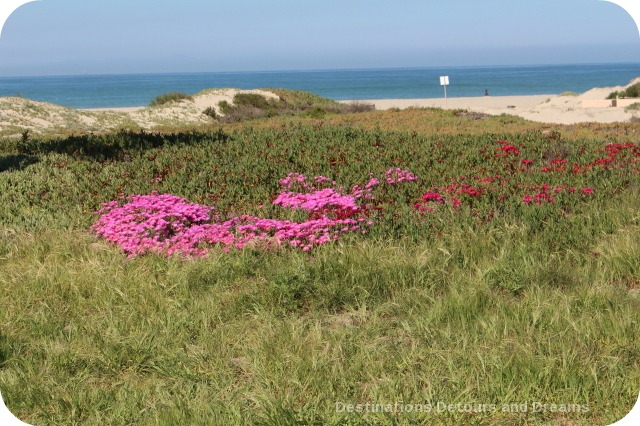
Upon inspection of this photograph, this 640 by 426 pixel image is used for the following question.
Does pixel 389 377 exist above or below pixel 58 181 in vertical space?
below

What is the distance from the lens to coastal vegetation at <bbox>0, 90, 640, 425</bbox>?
15.5ft

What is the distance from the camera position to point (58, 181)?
11758 millimetres

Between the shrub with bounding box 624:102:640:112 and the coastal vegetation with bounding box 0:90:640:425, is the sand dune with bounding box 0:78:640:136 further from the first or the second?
the coastal vegetation with bounding box 0:90:640:425

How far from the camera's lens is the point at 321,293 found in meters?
6.52

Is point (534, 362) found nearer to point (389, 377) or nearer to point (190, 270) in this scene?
point (389, 377)

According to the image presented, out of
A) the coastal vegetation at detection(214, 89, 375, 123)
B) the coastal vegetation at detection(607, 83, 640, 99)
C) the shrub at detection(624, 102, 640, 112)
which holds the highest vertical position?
the coastal vegetation at detection(214, 89, 375, 123)

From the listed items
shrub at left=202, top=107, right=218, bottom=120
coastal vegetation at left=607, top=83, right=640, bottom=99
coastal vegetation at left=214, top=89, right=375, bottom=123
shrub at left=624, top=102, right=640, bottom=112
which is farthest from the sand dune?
coastal vegetation at left=607, top=83, right=640, bottom=99

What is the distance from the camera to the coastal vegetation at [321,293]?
471cm

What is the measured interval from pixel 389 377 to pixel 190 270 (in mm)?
3051

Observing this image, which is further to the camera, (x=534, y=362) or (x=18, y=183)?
(x=18, y=183)

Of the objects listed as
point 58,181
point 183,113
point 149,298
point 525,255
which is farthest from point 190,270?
point 183,113

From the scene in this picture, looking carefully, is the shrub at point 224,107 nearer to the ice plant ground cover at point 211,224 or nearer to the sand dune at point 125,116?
the sand dune at point 125,116

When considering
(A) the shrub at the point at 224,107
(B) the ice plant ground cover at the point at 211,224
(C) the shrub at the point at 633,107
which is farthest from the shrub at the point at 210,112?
(B) the ice plant ground cover at the point at 211,224

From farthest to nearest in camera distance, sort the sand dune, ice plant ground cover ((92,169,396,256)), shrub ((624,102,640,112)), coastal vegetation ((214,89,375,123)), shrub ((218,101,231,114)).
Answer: shrub ((218,101,231,114))
coastal vegetation ((214,89,375,123))
shrub ((624,102,640,112))
the sand dune
ice plant ground cover ((92,169,396,256))
